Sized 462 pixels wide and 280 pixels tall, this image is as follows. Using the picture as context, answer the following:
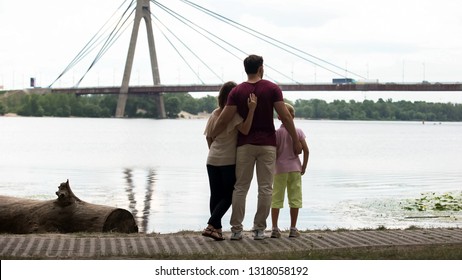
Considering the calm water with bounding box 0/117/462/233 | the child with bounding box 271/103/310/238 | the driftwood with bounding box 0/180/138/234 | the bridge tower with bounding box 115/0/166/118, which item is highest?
the bridge tower with bounding box 115/0/166/118

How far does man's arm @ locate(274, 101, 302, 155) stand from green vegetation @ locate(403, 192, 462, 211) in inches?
284

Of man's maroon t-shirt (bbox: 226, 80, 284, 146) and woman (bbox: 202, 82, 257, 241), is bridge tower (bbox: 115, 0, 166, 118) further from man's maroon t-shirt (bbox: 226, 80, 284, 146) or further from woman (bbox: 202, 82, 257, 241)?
man's maroon t-shirt (bbox: 226, 80, 284, 146)

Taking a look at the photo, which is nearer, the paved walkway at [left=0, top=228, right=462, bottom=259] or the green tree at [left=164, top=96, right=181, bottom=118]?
the paved walkway at [left=0, top=228, right=462, bottom=259]

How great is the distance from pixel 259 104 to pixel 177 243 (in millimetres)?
1297

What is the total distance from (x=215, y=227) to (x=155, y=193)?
35.3 ft

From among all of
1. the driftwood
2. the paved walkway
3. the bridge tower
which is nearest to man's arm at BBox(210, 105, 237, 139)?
the paved walkway

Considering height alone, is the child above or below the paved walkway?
above

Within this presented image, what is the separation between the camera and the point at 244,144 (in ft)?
24.7

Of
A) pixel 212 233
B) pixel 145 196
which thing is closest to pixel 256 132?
pixel 212 233

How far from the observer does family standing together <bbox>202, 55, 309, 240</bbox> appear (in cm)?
750

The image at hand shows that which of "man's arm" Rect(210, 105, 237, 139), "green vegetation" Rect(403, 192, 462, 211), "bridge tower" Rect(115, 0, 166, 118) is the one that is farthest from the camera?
"bridge tower" Rect(115, 0, 166, 118)

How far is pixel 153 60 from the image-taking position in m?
78.1

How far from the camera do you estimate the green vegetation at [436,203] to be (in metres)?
14.7

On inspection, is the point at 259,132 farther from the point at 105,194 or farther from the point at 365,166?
the point at 365,166
